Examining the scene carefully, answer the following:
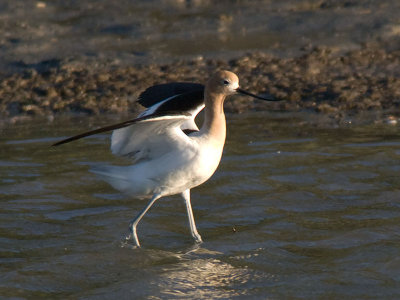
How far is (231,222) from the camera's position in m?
6.51

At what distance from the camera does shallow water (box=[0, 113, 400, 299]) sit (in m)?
5.14

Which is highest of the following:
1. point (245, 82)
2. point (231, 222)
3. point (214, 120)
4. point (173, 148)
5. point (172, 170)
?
point (214, 120)

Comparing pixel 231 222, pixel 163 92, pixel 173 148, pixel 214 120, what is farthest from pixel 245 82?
pixel 173 148

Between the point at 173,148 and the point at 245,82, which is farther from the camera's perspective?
the point at 245,82

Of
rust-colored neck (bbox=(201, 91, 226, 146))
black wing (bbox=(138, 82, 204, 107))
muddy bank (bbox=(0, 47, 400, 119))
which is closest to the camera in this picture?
rust-colored neck (bbox=(201, 91, 226, 146))

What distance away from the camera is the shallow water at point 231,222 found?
16.9ft

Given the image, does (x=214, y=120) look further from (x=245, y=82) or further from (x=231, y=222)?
(x=245, y=82)

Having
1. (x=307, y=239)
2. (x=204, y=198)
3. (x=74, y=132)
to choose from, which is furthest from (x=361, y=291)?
(x=74, y=132)

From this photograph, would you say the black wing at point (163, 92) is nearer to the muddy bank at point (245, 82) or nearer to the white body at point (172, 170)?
the white body at point (172, 170)

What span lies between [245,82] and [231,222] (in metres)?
4.18

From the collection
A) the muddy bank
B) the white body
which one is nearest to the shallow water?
the white body

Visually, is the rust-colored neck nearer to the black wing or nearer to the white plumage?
the white plumage

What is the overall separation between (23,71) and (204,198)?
15.1 feet

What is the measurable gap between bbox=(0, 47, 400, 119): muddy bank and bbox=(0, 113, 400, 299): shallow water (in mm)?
724
